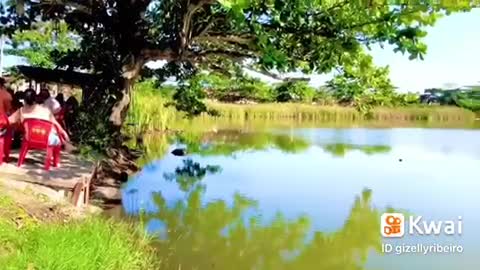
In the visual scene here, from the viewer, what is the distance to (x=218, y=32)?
12.2 m

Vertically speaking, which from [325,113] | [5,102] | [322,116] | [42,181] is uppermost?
[5,102]

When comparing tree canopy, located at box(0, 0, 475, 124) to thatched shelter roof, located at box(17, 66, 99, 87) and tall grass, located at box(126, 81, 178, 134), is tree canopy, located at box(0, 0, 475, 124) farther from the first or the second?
tall grass, located at box(126, 81, 178, 134)

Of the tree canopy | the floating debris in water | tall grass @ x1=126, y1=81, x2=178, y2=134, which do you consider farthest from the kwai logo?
tall grass @ x1=126, y1=81, x2=178, y2=134

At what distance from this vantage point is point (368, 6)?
7844mm

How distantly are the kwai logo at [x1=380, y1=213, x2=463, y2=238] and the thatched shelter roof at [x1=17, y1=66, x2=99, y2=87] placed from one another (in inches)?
301

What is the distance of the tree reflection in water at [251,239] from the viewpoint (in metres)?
6.79

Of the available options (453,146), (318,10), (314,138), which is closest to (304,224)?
(318,10)

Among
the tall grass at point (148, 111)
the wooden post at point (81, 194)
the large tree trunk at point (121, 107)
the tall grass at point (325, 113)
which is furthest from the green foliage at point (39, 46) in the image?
the wooden post at point (81, 194)

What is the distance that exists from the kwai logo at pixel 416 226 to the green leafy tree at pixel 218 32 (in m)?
2.08

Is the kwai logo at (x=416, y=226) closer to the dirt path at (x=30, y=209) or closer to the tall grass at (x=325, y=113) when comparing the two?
the dirt path at (x=30, y=209)

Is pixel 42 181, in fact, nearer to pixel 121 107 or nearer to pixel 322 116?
pixel 121 107

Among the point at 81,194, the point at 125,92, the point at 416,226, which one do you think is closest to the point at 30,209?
the point at 81,194

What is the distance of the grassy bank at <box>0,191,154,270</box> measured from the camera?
188 inches

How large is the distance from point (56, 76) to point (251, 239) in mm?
8231
